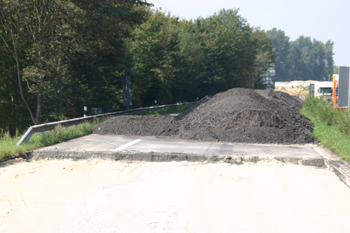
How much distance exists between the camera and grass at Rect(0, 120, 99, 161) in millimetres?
10352

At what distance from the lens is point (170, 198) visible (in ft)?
21.7

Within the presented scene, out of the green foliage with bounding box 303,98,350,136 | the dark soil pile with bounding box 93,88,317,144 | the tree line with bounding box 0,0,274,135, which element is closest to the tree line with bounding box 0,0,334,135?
the tree line with bounding box 0,0,274,135

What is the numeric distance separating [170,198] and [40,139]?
23.8ft

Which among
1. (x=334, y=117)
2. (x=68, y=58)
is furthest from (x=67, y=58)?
(x=334, y=117)

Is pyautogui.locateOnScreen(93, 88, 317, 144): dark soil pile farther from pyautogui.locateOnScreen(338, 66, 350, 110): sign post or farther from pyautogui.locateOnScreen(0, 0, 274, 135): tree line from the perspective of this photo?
pyautogui.locateOnScreen(0, 0, 274, 135): tree line

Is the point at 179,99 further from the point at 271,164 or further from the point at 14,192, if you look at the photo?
the point at 14,192

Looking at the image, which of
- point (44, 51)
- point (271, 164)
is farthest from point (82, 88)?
point (271, 164)

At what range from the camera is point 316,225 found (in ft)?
17.6

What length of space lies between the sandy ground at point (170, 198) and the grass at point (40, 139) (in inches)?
39.1

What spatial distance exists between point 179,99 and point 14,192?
1556 inches

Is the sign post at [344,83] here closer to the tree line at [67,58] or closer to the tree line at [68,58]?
the tree line at [67,58]

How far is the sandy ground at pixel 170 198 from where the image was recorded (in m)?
5.37

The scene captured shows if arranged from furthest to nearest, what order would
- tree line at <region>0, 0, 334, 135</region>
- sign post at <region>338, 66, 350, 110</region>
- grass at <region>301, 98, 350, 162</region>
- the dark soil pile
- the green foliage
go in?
tree line at <region>0, 0, 334, 135</region> < the green foliage < the dark soil pile < sign post at <region>338, 66, 350, 110</region> < grass at <region>301, 98, 350, 162</region>

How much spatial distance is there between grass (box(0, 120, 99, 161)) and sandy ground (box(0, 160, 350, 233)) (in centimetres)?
99
